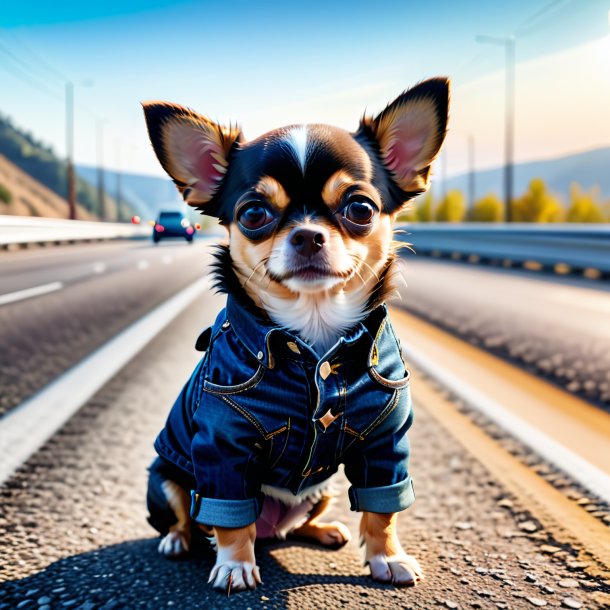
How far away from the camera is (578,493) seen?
3156 mm

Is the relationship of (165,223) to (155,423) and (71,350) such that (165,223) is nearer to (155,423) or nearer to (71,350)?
(155,423)

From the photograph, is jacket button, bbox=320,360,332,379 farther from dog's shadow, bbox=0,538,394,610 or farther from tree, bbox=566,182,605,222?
tree, bbox=566,182,605,222

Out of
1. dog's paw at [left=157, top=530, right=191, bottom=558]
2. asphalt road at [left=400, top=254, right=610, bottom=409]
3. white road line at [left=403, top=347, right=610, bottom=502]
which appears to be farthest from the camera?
asphalt road at [left=400, top=254, right=610, bottom=409]

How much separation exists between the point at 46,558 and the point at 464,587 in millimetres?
1452

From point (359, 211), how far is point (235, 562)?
119 centimetres

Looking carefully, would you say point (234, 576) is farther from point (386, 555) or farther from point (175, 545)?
point (386, 555)

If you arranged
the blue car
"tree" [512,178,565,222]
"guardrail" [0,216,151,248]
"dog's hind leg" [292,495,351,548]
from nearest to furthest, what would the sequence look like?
the blue car < "dog's hind leg" [292,495,351,548] < "guardrail" [0,216,151,248] < "tree" [512,178,565,222]

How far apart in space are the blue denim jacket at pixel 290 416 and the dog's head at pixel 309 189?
0.14 metres

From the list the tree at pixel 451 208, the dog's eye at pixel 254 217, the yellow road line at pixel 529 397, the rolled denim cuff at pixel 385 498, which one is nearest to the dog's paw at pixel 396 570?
the rolled denim cuff at pixel 385 498

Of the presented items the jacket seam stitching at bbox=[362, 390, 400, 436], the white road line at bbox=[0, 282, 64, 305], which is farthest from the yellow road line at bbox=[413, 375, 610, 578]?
the white road line at bbox=[0, 282, 64, 305]

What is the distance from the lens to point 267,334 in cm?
230

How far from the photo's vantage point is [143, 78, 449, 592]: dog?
2.23 m

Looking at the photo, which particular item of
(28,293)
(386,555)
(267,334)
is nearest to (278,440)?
(267,334)

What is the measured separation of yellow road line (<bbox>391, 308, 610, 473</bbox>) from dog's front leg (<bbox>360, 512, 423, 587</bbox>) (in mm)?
1825
